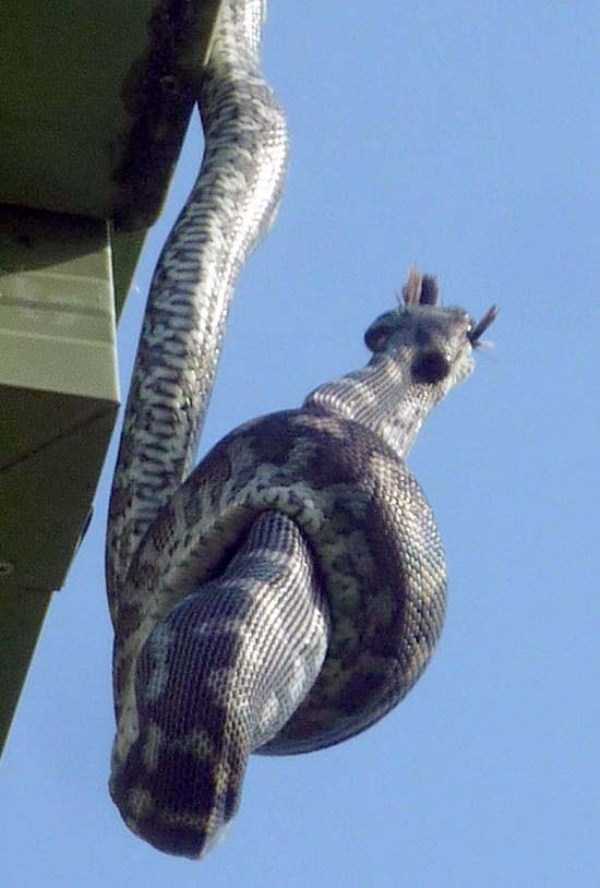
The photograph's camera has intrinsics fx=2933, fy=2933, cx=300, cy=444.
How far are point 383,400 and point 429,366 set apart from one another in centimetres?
32

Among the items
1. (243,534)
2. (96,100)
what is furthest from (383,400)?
(96,100)

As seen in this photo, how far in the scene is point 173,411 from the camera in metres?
5.75

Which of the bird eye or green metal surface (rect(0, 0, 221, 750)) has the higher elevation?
green metal surface (rect(0, 0, 221, 750))

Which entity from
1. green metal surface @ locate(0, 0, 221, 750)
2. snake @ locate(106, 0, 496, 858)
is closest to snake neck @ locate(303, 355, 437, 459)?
snake @ locate(106, 0, 496, 858)

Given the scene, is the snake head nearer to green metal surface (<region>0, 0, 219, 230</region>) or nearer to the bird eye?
the bird eye

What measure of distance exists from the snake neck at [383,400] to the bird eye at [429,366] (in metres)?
0.03

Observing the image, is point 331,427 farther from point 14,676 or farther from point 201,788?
point 201,788

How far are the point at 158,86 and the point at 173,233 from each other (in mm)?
807

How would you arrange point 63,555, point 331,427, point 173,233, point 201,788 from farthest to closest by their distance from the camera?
point 173,233, point 331,427, point 63,555, point 201,788

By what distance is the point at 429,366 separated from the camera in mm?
6508

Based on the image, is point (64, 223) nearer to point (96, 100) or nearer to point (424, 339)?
point (96, 100)

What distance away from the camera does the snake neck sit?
19.4 feet

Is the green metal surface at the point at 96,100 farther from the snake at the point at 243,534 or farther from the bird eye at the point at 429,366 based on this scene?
the bird eye at the point at 429,366


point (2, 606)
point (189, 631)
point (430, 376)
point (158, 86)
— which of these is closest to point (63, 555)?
point (2, 606)
